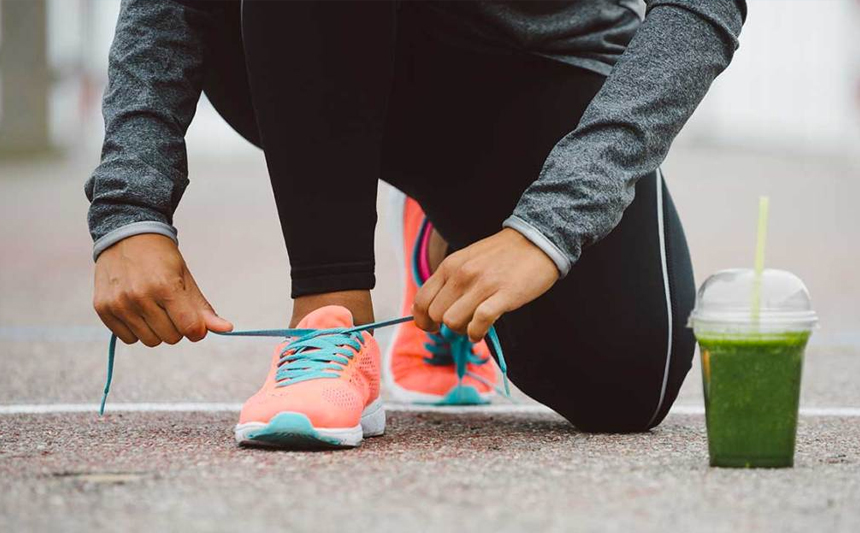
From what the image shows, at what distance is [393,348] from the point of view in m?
2.21

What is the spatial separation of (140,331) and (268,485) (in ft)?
1.24

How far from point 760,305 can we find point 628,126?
30 centimetres

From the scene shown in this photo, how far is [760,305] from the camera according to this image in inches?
52.0

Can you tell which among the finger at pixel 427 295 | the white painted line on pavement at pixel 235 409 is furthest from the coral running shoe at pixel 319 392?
the white painted line on pavement at pixel 235 409

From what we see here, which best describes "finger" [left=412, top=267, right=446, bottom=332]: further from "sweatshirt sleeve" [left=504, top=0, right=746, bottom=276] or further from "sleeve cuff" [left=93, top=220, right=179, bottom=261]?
"sleeve cuff" [left=93, top=220, right=179, bottom=261]

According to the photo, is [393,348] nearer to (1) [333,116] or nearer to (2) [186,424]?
(2) [186,424]

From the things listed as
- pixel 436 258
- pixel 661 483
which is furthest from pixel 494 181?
pixel 661 483

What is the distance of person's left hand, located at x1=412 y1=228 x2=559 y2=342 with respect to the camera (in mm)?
1423

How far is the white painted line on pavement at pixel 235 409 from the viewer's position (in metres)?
1.94

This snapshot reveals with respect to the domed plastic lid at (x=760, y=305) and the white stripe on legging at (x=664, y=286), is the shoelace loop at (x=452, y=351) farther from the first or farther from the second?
the domed plastic lid at (x=760, y=305)

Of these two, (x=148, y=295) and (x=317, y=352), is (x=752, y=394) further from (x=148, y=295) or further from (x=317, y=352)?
(x=148, y=295)

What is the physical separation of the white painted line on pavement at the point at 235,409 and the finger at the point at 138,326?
1.26 ft

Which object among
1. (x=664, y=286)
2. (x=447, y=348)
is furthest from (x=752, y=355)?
(x=447, y=348)

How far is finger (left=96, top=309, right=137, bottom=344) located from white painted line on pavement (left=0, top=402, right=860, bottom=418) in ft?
1.20
